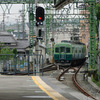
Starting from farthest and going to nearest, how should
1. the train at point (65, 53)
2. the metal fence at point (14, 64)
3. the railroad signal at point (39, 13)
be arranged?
1. the train at point (65, 53)
2. the metal fence at point (14, 64)
3. the railroad signal at point (39, 13)

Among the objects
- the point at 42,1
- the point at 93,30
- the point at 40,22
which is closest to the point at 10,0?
the point at 42,1

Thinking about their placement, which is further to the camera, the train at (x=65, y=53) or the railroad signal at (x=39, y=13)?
the train at (x=65, y=53)

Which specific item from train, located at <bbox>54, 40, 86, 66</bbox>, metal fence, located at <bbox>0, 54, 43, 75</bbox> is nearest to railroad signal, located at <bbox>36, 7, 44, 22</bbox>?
metal fence, located at <bbox>0, 54, 43, 75</bbox>

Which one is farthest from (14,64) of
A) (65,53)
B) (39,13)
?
(65,53)

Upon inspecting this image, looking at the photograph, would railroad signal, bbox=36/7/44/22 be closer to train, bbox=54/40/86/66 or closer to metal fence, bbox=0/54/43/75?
metal fence, bbox=0/54/43/75

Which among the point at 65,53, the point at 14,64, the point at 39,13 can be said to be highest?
the point at 39,13

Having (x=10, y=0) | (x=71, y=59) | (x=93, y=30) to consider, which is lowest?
(x=71, y=59)

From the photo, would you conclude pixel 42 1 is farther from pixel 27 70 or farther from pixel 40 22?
pixel 40 22

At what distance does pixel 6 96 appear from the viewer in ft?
28.5

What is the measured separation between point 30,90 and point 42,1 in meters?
25.9

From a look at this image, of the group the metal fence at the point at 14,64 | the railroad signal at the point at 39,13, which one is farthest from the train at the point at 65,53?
the railroad signal at the point at 39,13

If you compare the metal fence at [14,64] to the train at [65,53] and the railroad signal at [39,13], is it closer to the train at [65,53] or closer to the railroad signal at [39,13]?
the railroad signal at [39,13]

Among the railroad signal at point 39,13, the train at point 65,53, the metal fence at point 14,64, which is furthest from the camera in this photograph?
the train at point 65,53

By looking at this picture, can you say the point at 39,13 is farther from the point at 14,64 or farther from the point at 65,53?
the point at 65,53
